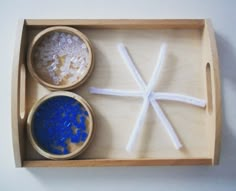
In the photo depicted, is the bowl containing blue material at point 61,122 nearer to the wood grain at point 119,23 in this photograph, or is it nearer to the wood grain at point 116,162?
the wood grain at point 116,162

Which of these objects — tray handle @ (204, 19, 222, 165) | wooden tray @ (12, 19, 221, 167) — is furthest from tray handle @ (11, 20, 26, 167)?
tray handle @ (204, 19, 222, 165)

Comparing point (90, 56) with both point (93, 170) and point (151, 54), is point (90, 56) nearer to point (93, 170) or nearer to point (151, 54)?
point (151, 54)

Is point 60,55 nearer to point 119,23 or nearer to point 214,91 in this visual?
point 119,23

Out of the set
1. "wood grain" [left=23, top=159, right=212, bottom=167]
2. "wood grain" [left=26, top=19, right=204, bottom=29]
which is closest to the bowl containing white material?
"wood grain" [left=26, top=19, right=204, bottom=29]

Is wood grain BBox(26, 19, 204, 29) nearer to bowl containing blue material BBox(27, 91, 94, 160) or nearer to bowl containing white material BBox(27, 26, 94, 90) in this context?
bowl containing white material BBox(27, 26, 94, 90)

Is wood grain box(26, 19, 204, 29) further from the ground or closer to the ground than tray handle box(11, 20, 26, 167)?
further from the ground

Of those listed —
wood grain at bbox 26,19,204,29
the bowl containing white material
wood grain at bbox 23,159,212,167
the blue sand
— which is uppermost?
wood grain at bbox 26,19,204,29

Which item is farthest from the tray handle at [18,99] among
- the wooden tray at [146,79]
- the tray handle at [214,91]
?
the tray handle at [214,91]
